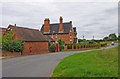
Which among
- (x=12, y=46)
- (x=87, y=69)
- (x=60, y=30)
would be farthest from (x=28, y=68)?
(x=60, y=30)

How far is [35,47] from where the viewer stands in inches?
1555

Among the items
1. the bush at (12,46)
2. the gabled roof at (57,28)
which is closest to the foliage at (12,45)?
the bush at (12,46)

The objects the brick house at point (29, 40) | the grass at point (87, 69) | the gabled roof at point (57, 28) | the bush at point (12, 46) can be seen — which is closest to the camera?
the grass at point (87, 69)

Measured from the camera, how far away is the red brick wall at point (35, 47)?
36237 mm

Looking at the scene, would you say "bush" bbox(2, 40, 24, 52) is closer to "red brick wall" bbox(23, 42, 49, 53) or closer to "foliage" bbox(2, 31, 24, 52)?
"foliage" bbox(2, 31, 24, 52)

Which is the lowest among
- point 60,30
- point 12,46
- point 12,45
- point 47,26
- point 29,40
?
point 12,46

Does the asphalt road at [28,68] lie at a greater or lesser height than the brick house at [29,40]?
lesser

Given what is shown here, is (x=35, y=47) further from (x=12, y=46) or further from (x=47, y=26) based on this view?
(x=47, y=26)

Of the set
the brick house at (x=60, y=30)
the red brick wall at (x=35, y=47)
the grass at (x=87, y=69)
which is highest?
the brick house at (x=60, y=30)

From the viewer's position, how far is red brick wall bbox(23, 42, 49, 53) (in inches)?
1427

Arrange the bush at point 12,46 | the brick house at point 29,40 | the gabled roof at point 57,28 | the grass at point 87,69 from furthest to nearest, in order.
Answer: the gabled roof at point 57,28 < the brick house at point 29,40 < the bush at point 12,46 < the grass at point 87,69

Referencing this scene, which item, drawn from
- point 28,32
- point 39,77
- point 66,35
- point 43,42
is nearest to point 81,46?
point 66,35

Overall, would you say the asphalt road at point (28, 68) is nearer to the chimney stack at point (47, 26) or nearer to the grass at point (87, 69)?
the grass at point (87, 69)

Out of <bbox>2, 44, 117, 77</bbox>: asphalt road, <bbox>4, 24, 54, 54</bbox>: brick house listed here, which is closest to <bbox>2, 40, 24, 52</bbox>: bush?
<bbox>4, 24, 54, 54</bbox>: brick house
